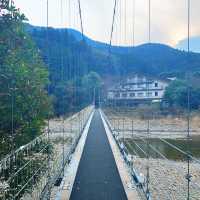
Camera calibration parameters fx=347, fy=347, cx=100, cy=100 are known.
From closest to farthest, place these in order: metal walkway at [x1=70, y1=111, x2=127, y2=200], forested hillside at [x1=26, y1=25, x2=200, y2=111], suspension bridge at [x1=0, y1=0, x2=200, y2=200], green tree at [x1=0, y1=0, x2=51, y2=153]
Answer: suspension bridge at [x1=0, y1=0, x2=200, y2=200], metal walkway at [x1=70, y1=111, x2=127, y2=200], green tree at [x1=0, y1=0, x2=51, y2=153], forested hillside at [x1=26, y1=25, x2=200, y2=111]

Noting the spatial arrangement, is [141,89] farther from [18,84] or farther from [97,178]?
[97,178]

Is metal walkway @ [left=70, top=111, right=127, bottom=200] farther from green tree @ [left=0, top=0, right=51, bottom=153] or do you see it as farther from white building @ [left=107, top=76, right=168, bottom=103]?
white building @ [left=107, top=76, right=168, bottom=103]

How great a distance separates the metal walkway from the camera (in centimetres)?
499

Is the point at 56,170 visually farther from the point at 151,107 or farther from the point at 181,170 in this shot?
the point at 151,107

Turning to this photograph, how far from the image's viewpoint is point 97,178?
6.10 metres

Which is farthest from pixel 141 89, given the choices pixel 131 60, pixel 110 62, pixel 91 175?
pixel 91 175

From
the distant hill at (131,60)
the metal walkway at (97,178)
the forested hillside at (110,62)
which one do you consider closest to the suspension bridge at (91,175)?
the metal walkway at (97,178)

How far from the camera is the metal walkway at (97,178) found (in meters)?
4.99

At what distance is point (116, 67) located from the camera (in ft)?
133

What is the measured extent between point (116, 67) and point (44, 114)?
108ft

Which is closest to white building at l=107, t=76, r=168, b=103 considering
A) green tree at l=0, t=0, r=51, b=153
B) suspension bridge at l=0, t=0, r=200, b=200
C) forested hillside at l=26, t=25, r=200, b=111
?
forested hillside at l=26, t=25, r=200, b=111

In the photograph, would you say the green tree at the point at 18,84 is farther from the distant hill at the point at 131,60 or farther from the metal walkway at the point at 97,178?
the distant hill at the point at 131,60

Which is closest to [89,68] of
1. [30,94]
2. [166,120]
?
[166,120]

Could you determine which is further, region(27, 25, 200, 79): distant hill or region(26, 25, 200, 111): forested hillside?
region(27, 25, 200, 79): distant hill
